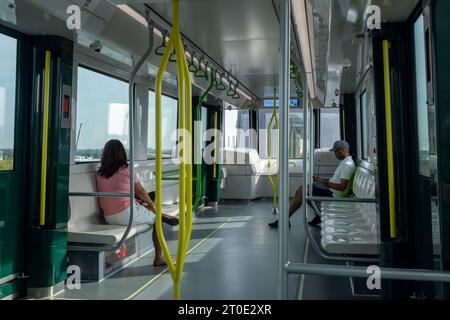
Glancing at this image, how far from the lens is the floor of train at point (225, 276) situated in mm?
3072

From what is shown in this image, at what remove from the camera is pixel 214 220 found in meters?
6.20

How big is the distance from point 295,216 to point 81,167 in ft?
12.5

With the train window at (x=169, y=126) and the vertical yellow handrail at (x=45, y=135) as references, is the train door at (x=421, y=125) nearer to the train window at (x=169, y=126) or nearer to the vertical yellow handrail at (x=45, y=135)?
the vertical yellow handrail at (x=45, y=135)

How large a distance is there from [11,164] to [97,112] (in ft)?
4.85

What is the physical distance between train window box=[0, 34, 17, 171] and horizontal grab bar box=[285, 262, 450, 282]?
2470 millimetres

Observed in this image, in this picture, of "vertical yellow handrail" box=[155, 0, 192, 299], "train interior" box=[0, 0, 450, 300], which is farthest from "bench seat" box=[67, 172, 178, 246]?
"vertical yellow handrail" box=[155, 0, 192, 299]

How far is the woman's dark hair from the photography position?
387cm

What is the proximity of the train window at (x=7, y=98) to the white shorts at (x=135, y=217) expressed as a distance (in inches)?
45.3

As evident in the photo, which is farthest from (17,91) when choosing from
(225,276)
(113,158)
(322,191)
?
(322,191)

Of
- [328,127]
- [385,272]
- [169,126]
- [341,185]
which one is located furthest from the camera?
[328,127]

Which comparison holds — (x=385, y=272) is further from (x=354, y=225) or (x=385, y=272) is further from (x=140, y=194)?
(x=140, y=194)

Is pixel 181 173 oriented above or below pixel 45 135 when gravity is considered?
below

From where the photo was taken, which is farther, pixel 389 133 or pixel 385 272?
pixel 389 133

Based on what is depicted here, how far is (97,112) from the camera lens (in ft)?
14.1
